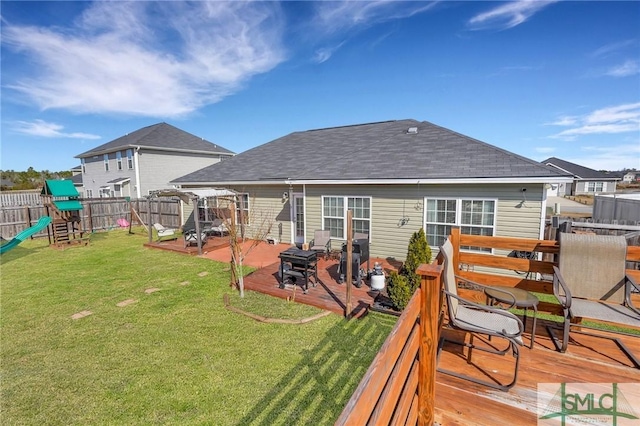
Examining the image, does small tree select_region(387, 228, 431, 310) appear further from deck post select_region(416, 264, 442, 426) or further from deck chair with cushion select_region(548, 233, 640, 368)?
deck post select_region(416, 264, 442, 426)

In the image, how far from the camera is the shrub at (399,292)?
511 cm

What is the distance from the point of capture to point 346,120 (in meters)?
22.7

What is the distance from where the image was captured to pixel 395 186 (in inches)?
338

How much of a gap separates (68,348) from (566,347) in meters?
6.45

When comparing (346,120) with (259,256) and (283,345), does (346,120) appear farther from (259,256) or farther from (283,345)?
(283,345)

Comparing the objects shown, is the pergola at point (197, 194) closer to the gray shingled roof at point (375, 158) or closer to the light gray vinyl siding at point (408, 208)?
the gray shingled roof at point (375, 158)

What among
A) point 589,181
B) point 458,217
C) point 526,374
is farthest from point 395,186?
point 589,181

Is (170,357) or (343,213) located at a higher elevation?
(343,213)

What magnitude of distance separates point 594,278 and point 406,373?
284cm

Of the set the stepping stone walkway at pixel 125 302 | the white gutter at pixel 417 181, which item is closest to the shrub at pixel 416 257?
the white gutter at pixel 417 181

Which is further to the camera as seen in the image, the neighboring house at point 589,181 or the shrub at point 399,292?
the neighboring house at point 589,181

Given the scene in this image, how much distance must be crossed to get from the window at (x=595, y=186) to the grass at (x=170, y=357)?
44.6 meters

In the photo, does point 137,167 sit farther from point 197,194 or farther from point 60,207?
point 197,194

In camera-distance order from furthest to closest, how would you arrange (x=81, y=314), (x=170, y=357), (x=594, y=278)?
(x=81, y=314)
(x=170, y=357)
(x=594, y=278)
